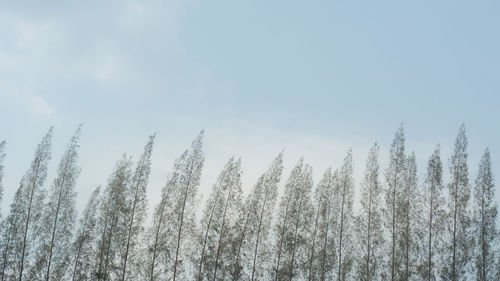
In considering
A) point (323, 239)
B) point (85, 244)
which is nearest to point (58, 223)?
point (85, 244)

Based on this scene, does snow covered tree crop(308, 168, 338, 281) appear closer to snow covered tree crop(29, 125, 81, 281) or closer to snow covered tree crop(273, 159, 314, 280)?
snow covered tree crop(273, 159, 314, 280)

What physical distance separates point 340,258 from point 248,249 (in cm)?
751

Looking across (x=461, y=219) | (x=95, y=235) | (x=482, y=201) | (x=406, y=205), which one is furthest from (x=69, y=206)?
(x=482, y=201)

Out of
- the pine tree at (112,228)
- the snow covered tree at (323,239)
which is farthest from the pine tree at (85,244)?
the snow covered tree at (323,239)

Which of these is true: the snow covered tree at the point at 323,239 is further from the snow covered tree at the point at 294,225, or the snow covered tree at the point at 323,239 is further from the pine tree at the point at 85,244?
the pine tree at the point at 85,244

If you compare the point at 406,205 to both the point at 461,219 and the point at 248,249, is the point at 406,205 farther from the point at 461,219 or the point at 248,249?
the point at 248,249

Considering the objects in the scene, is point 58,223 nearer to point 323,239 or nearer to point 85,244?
point 85,244

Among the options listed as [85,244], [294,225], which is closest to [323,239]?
[294,225]

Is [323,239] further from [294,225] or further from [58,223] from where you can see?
[58,223]

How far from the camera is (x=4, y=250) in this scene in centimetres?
2984

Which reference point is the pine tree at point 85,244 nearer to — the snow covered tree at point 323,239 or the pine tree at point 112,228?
the pine tree at point 112,228

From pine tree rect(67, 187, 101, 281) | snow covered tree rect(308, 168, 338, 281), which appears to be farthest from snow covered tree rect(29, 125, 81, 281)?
snow covered tree rect(308, 168, 338, 281)

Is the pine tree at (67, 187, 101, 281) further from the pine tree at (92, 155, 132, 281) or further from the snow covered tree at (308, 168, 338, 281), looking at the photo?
the snow covered tree at (308, 168, 338, 281)

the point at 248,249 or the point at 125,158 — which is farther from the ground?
the point at 125,158
